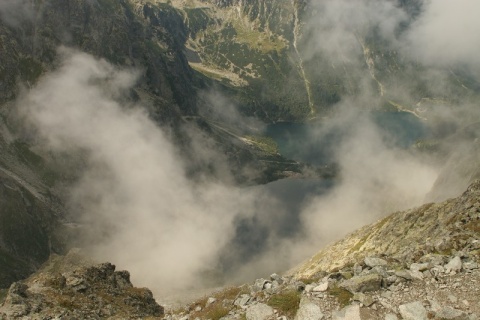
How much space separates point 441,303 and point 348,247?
416ft

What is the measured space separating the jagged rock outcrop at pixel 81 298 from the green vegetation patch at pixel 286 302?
61.8ft

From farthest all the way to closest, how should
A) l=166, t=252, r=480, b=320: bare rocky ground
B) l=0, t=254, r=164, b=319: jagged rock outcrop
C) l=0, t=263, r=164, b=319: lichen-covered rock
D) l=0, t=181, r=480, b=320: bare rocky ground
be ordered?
l=0, t=263, r=164, b=319: lichen-covered rock → l=0, t=254, r=164, b=319: jagged rock outcrop → l=0, t=181, r=480, b=320: bare rocky ground → l=166, t=252, r=480, b=320: bare rocky ground

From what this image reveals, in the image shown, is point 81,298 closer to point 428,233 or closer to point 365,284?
point 365,284

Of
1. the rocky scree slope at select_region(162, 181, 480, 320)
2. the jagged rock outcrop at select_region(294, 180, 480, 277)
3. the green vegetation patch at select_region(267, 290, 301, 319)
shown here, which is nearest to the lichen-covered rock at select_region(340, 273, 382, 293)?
the rocky scree slope at select_region(162, 181, 480, 320)

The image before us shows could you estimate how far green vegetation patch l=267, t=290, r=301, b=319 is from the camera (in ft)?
80.6

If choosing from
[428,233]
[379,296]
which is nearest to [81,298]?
[379,296]

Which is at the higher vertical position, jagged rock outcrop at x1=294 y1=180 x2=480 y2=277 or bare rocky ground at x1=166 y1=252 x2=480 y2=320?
jagged rock outcrop at x1=294 y1=180 x2=480 y2=277

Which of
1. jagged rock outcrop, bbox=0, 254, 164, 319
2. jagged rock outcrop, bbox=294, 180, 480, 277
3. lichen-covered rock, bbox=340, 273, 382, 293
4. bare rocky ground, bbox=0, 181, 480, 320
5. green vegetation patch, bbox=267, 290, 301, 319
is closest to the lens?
bare rocky ground, bbox=0, 181, 480, 320

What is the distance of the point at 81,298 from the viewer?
49.9m

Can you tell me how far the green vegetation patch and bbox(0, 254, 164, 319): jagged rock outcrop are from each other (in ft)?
61.8

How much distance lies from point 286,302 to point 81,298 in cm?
3446

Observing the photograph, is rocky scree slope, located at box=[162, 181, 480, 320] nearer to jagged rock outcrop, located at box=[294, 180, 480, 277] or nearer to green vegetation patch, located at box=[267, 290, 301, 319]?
green vegetation patch, located at box=[267, 290, 301, 319]

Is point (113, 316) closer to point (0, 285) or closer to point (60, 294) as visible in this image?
point (60, 294)

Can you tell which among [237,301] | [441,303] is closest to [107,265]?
[237,301]
